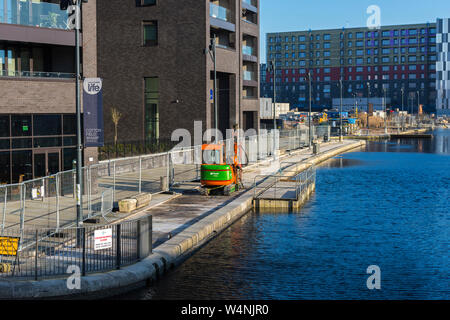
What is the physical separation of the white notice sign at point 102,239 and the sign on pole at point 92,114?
552 inches

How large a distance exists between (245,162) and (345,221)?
22.7 meters

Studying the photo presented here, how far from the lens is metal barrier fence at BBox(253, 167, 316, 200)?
33781 mm

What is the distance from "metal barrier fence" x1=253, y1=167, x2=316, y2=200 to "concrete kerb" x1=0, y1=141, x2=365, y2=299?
842 cm

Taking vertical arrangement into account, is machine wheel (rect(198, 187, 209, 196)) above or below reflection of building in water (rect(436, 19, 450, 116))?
below

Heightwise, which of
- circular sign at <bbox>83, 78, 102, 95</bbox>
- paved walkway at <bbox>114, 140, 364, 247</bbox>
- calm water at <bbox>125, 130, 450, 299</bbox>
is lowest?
calm water at <bbox>125, 130, 450, 299</bbox>

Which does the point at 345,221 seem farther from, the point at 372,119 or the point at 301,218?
the point at 372,119

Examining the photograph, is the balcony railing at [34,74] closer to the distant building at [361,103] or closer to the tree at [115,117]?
the tree at [115,117]

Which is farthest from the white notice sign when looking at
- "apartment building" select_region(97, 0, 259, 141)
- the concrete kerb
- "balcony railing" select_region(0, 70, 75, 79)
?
"apartment building" select_region(97, 0, 259, 141)

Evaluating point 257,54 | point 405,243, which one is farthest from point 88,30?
point 257,54

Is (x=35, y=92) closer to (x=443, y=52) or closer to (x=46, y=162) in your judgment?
(x=46, y=162)

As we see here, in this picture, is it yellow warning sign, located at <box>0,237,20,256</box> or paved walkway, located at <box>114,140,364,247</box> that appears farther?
paved walkway, located at <box>114,140,364,247</box>

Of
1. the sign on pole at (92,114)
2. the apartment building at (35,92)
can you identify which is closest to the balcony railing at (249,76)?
the apartment building at (35,92)

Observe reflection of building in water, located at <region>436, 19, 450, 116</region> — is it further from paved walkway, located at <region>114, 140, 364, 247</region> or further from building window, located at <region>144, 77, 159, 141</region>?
paved walkway, located at <region>114, 140, 364, 247</region>

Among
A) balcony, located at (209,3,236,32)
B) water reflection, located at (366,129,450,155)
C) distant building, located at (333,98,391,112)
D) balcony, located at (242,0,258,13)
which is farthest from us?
distant building, located at (333,98,391,112)
